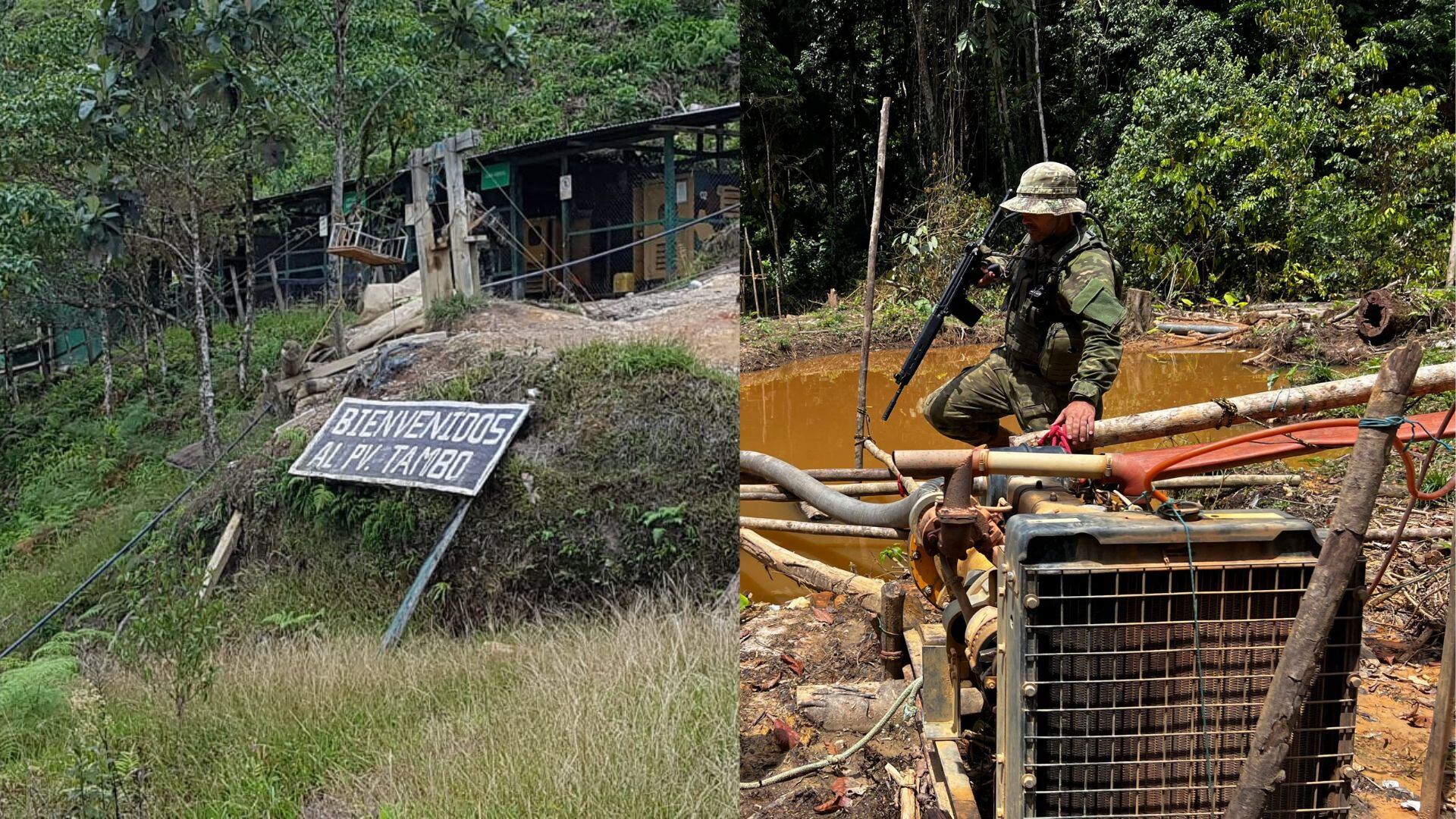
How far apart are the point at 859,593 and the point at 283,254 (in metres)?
2.62

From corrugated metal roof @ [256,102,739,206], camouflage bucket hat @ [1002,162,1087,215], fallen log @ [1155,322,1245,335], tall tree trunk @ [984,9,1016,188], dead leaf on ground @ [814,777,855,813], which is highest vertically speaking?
tall tree trunk @ [984,9,1016,188]

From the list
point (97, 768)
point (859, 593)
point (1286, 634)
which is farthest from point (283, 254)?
point (1286, 634)

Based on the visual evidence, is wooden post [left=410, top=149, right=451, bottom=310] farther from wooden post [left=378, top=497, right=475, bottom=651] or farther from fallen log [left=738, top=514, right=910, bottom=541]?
fallen log [left=738, top=514, right=910, bottom=541]

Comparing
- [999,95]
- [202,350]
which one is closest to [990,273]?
[999,95]

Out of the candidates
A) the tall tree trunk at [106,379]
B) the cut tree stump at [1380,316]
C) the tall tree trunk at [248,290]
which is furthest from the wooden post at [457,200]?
the cut tree stump at [1380,316]

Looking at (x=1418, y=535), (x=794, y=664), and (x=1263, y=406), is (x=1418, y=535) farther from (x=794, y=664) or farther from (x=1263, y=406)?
(x=794, y=664)

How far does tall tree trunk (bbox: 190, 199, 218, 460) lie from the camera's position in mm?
3670

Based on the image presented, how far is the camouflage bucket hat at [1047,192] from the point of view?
2574 mm

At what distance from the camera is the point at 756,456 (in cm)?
303

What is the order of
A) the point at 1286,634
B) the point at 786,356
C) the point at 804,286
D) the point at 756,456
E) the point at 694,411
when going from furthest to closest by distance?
the point at 786,356 < the point at 804,286 < the point at 694,411 < the point at 756,456 < the point at 1286,634

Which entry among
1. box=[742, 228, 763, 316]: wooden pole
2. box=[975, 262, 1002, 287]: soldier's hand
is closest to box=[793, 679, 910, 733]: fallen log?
box=[975, 262, 1002, 287]: soldier's hand

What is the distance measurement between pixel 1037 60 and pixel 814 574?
8.32ft

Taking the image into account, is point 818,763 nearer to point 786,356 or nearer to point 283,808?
point 283,808

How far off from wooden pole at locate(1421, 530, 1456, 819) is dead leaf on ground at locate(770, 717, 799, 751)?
59.9 inches
